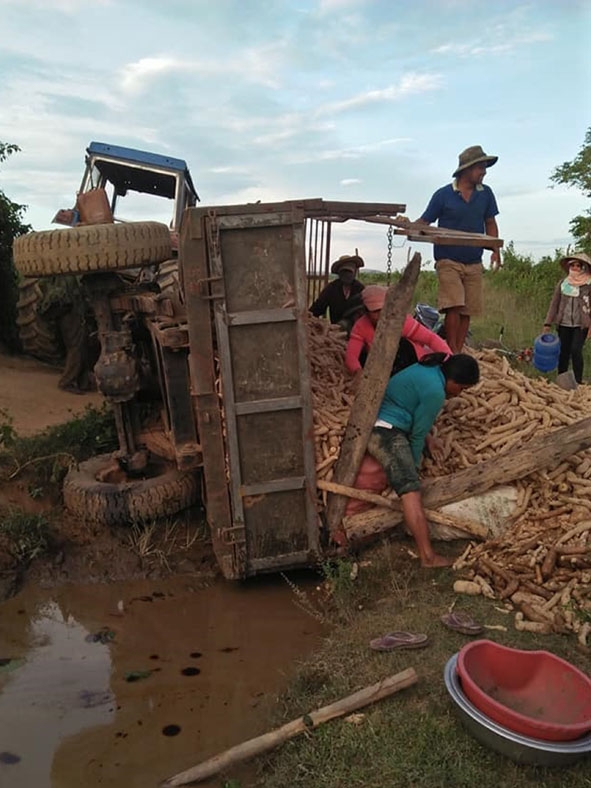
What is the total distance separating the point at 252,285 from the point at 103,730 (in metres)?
2.67

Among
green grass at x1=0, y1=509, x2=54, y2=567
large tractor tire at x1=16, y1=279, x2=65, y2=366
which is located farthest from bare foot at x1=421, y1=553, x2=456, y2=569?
large tractor tire at x1=16, y1=279, x2=65, y2=366

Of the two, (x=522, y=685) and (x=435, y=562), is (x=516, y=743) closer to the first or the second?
(x=522, y=685)

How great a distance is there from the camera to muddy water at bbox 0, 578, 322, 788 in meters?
3.23

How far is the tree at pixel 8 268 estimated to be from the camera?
9984 mm

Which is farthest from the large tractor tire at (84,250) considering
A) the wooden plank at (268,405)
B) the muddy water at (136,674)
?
the muddy water at (136,674)

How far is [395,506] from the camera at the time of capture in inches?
189

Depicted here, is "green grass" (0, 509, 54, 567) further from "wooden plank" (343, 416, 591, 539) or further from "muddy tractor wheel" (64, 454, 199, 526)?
"wooden plank" (343, 416, 591, 539)

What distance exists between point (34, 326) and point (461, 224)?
5614mm

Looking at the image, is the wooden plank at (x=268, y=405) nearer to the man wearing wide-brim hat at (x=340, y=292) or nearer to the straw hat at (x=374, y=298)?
the straw hat at (x=374, y=298)

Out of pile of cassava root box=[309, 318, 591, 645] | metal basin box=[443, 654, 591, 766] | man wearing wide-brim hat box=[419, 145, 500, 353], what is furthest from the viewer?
man wearing wide-brim hat box=[419, 145, 500, 353]

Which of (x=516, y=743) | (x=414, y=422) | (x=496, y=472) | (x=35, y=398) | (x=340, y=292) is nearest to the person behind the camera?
(x=516, y=743)

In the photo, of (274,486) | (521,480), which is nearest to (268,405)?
(274,486)

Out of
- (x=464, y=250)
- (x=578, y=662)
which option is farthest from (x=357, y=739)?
(x=464, y=250)

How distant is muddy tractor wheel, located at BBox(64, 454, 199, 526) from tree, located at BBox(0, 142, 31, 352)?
5606mm
